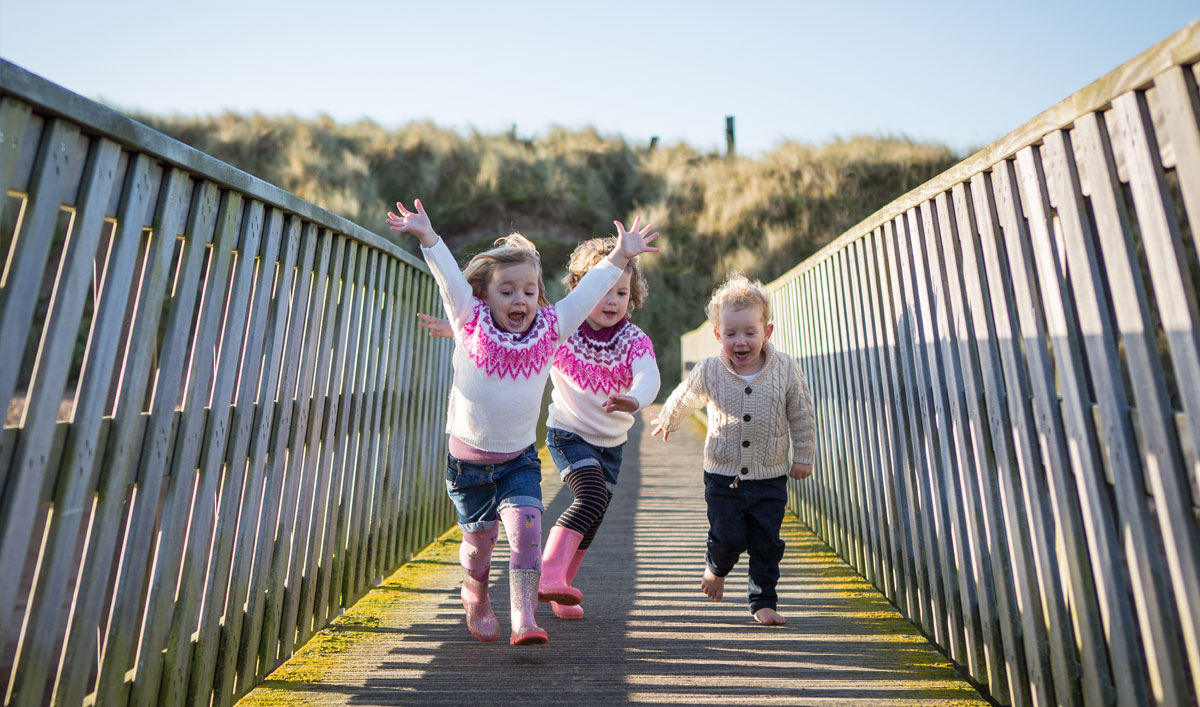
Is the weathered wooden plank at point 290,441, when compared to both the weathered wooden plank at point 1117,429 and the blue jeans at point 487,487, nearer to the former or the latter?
the blue jeans at point 487,487

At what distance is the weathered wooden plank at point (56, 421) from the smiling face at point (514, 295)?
1.71 metres

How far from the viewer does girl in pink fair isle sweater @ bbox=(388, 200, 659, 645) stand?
11.2 ft

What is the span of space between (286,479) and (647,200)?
28.3m

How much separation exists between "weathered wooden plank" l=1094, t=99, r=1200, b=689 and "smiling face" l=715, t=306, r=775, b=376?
1.99m

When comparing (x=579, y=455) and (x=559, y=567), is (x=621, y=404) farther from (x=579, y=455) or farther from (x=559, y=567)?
(x=559, y=567)

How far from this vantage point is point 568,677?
3053 millimetres

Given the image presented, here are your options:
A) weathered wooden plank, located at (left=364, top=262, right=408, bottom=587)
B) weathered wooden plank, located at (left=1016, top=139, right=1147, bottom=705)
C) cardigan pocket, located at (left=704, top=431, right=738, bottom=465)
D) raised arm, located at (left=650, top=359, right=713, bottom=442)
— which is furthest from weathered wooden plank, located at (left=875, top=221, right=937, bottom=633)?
weathered wooden plank, located at (left=364, top=262, right=408, bottom=587)

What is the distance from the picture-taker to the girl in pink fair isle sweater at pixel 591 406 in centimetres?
373

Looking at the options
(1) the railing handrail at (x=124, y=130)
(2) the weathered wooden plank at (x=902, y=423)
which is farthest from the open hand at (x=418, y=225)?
(2) the weathered wooden plank at (x=902, y=423)

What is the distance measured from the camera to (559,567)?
363cm

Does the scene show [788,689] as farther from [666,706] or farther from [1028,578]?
[1028,578]

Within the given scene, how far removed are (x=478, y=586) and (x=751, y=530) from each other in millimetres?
1252

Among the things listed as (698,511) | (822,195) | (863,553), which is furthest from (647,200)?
(863,553)

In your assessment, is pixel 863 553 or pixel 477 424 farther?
pixel 863 553
